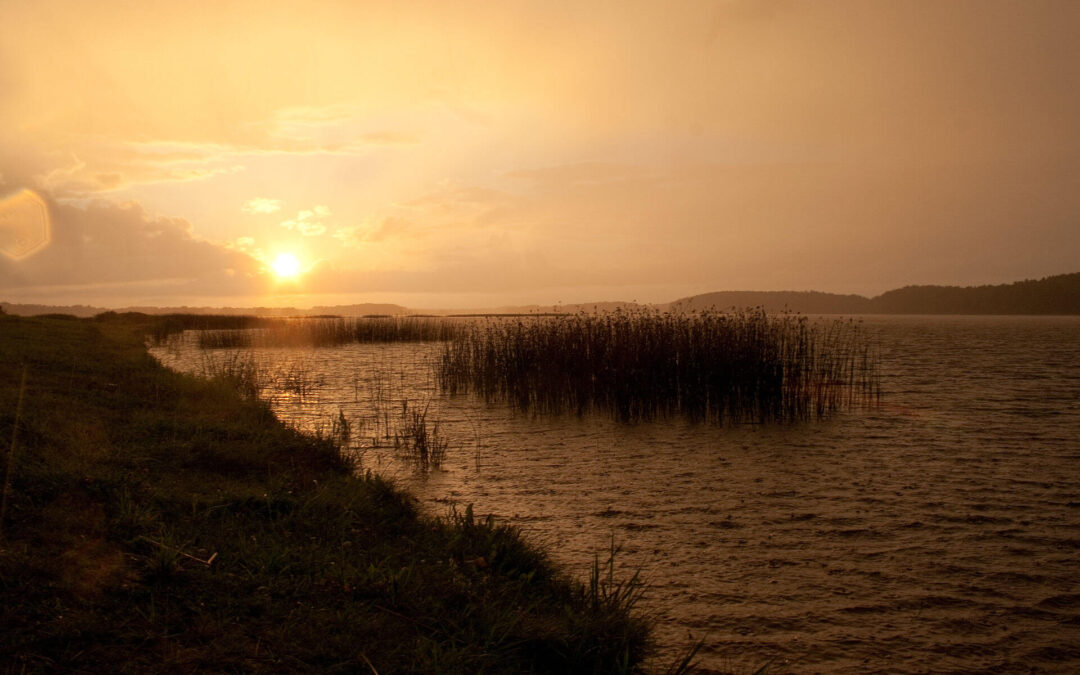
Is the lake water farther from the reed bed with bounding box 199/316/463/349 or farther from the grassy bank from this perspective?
→ the reed bed with bounding box 199/316/463/349

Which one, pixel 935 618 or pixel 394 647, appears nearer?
pixel 394 647

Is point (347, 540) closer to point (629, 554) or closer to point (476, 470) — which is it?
point (629, 554)

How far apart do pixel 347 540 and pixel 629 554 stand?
2.95 metres

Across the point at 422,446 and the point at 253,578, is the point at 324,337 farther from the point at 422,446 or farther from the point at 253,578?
the point at 253,578

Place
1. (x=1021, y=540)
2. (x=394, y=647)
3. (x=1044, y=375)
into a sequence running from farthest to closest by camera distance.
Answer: (x=1044, y=375) → (x=1021, y=540) → (x=394, y=647)

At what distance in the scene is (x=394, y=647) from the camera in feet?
12.9

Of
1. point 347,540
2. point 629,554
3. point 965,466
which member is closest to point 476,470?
point 629,554

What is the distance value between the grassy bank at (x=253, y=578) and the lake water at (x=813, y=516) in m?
1.06

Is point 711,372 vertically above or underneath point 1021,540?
above

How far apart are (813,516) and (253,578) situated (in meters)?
6.66

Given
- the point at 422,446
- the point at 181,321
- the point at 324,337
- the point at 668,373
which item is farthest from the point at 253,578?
the point at 181,321

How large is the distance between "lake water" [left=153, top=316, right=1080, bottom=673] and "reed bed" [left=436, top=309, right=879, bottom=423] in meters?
0.87

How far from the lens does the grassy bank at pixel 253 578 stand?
3.66m

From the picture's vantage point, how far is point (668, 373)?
15.5m
